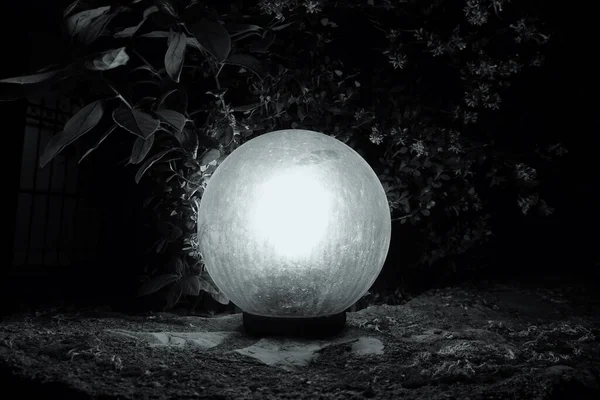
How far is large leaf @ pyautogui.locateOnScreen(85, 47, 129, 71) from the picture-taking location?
175cm

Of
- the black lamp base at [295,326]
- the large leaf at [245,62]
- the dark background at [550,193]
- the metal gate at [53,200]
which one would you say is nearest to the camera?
the black lamp base at [295,326]

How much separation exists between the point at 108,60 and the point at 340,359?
1.23 m

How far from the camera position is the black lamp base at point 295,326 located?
1.79 meters

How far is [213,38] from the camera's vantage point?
6.07 feet

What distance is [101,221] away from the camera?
2932 millimetres

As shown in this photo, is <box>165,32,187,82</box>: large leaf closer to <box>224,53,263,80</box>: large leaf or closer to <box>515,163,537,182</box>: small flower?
<box>224,53,263,80</box>: large leaf

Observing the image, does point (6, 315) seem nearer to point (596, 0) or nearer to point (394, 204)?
point (394, 204)

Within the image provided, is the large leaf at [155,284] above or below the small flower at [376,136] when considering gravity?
below

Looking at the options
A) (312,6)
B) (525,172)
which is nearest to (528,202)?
(525,172)

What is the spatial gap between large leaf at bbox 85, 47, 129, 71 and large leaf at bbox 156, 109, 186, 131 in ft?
0.84

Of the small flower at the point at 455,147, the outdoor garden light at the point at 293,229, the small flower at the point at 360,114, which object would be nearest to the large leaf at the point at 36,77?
the outdoor garden light at the point at 293,229

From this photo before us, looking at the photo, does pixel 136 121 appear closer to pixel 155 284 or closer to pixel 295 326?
pixel 155 284

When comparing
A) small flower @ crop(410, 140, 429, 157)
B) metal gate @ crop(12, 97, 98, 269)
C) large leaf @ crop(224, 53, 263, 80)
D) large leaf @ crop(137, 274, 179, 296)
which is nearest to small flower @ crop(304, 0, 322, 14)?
large leaf @ crop(224, 53, 263, 80)

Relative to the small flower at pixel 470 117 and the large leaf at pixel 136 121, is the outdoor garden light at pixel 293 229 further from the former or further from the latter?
the small flower at pixel 470 117
